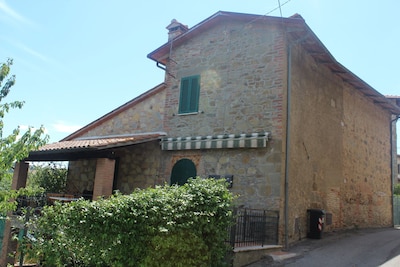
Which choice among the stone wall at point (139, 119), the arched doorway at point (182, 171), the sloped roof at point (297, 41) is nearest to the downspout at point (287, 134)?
the sloped roof at point (297, 41)

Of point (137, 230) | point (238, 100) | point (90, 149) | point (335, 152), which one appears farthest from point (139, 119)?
point (137, 230)

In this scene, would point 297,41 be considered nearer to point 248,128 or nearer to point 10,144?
point 248,128

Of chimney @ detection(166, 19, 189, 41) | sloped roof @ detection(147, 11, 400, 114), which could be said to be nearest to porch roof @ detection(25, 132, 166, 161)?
sloped roof @ detection(147, 11, 400, 114)

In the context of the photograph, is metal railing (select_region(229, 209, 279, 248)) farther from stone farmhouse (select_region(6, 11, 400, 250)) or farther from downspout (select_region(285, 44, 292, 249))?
downspout (select_region(285, 44, 292, 249))

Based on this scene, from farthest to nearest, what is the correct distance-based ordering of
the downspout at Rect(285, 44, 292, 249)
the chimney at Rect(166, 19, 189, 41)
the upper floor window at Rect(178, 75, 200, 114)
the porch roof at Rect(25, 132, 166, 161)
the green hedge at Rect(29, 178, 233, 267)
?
the chimney at Rect(166, 19, 189, 41) < the upper floor window at Rect(178, 75, 200, 114) < the porch roof at Rect(25, 132, 166, 161) < the downspout at Rect(285, 44, 292, 249) < the green hedge at Rect(29, 178, 233, 267)

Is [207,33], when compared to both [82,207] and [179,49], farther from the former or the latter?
[82,207]

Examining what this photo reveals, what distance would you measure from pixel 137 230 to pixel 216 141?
5.52 meters

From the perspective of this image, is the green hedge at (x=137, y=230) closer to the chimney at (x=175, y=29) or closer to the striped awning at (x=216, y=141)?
the striped awning at (x=216, y=141)

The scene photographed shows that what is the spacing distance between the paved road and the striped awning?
321 cm

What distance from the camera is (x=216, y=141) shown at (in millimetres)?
11398

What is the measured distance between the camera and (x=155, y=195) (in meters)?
6.73

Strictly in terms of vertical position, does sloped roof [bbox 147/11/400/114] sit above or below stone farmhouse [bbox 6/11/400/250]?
above

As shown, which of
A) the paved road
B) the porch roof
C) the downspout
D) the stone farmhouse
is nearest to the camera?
the paved road

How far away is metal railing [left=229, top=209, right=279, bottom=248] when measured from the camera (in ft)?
28.4
